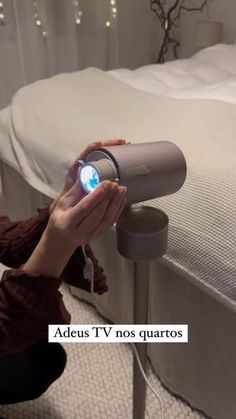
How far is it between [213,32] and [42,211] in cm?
217

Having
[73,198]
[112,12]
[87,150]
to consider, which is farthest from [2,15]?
[73,198]

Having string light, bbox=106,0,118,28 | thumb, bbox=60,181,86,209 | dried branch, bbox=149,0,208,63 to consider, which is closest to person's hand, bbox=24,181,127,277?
thumb, bbox=60,181,86,209

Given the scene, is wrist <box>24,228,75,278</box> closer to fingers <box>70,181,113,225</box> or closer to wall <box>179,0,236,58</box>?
fingers <box>70,181,113,225</box>

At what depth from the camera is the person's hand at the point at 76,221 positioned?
1.65 feet

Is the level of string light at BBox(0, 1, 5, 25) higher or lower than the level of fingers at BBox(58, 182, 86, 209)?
higher

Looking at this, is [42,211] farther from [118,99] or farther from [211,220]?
[118,99]

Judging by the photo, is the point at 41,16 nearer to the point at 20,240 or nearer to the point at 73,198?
the point at 20,240

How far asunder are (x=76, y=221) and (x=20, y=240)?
0.35 m

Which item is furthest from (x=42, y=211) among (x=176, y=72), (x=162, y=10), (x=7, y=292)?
(x=162, y=10)

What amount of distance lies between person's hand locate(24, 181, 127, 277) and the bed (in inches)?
11.2

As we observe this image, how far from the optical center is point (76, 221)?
0.52 metres

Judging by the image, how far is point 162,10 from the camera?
2.89 metres

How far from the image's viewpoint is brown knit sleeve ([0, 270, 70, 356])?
1.95ft

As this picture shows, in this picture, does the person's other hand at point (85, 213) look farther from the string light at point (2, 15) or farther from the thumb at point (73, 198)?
the string light at point (2, 15)
